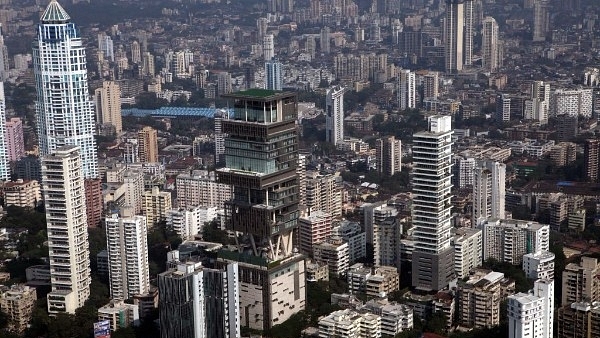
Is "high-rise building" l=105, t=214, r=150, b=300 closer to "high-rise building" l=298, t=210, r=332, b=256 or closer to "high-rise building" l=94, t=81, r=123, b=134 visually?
"high-rise building" l=298, t=210, r=332, b=256

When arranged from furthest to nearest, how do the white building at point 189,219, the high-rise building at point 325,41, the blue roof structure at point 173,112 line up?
the high-rise building at point 325,41
the blue roof structure at point 173,112
the white building at point 189,219

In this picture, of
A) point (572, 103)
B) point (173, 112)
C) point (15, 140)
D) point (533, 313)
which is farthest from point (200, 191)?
point (572, 103)

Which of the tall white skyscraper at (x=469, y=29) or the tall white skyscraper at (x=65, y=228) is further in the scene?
the tall white skyscraper at (x=469, y=29)

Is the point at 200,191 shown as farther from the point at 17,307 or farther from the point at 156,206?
the point at 17,307

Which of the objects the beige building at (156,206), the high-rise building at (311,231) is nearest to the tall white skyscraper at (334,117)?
the beige building at (156,206)

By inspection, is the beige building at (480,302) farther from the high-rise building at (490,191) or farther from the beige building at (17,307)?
the beige building at (17,307)
